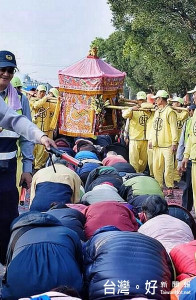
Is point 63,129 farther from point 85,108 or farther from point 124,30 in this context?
point 124,30

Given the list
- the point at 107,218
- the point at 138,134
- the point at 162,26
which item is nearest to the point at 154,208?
the point at 107,218

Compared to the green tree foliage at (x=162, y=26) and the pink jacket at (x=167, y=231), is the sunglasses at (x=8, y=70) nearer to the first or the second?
the pink jacket at (x=167, y=231)

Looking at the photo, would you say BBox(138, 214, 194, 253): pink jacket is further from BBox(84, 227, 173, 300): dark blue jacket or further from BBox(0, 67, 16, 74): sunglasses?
BBox(0, 67, 16, 74): sunglasses

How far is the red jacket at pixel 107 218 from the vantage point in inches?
196

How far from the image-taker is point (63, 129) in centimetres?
1259

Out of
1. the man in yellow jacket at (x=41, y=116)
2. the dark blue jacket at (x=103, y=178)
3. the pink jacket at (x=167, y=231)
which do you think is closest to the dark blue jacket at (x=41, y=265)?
the pink jacket at (x=167, y=231)

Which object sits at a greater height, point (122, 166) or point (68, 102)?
point (68, 102)

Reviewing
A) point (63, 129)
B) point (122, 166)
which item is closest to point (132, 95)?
point (63, 129)

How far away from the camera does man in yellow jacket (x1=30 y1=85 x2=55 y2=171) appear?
500 inches

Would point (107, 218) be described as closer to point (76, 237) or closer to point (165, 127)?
point (76, 237)

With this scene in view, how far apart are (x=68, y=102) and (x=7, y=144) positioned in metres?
7.81

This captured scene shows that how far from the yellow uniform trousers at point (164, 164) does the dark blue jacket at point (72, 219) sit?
5562 millimetres

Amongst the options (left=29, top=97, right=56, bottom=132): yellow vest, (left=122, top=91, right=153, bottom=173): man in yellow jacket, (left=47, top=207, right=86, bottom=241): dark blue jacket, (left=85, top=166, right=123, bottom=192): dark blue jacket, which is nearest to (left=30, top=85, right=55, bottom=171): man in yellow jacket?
(left=29, top=97, right=56, bottom=132): yellow vest

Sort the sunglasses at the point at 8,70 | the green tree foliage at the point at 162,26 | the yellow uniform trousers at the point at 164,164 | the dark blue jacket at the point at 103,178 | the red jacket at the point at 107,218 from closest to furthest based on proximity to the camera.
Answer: the sunglasses at the point at 8,70
the red jacket at the point at 107,218
the dark blue jacket at the point at 103,178
the yellow uniform trousers at the point at 164,164
the green tree foliage at the point at 162,26
